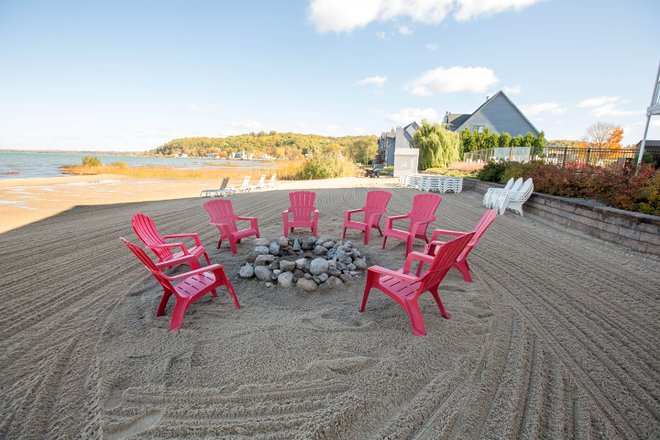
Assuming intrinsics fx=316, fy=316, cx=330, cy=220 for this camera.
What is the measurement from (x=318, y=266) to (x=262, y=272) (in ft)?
2.13

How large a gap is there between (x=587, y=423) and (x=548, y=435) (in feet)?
0.88

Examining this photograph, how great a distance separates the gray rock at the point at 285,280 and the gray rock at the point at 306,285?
10cm

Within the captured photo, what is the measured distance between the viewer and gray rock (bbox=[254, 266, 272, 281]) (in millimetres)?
3607

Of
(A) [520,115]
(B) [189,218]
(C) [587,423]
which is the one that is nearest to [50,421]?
(C) [587,423]

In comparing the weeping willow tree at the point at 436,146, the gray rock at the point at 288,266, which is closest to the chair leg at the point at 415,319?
the gray rock at the point at 288,266

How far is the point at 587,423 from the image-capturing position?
1.72 meters

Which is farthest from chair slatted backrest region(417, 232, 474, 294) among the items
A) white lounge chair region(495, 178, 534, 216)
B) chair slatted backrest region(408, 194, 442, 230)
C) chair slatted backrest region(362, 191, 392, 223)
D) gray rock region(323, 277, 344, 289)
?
white lounge chair region(495, 178, 534, 216)

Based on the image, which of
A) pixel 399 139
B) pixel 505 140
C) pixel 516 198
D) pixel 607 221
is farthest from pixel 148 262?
pixel 399 139

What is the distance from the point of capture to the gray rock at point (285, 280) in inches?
137

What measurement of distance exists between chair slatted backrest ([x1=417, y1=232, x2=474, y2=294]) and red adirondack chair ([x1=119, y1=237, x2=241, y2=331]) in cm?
176

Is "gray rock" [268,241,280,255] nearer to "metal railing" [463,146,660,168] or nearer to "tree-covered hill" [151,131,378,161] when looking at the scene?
"metal railing" [463,146,660,168]

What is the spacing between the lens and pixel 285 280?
349 cm

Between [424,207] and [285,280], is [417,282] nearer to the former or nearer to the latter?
[285,280]

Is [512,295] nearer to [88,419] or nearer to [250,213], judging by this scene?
[88,419]
